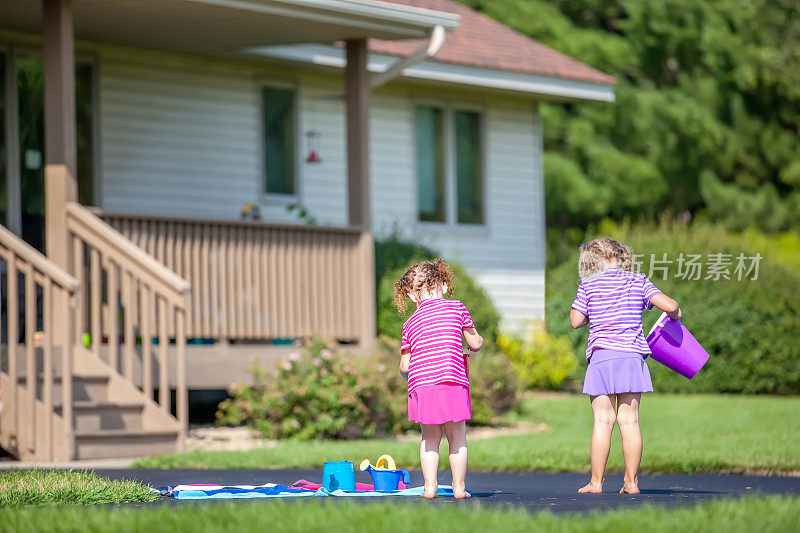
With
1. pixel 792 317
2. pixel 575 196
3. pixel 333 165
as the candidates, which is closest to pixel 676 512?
A: pixel 333 165

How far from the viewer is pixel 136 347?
41.2 ft

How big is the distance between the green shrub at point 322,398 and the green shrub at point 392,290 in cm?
245

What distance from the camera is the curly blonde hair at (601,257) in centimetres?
795

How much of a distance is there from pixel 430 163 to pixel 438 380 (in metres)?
11.7

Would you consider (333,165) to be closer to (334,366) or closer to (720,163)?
(334,366)

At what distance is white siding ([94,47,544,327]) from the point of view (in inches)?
611

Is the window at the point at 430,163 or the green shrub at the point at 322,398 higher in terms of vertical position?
the window at the point at 430,163

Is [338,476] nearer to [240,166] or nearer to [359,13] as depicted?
[359,13]

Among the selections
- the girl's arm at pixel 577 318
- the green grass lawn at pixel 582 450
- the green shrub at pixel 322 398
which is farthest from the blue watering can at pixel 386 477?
the green shrub at pixel 322 398

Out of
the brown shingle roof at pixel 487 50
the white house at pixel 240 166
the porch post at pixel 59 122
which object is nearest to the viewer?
the porch post at pixel 59 122

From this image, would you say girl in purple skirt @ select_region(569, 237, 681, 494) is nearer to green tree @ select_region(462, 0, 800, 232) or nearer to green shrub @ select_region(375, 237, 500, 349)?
green shrub @ select_region(375, 237, 500, 349)

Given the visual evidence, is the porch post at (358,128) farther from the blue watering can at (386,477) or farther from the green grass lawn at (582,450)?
the blue watering can at (386,477)

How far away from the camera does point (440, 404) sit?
7516mm

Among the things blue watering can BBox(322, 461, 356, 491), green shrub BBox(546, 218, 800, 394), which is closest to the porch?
blue watering can BBox(322, 461, 356, 491)
